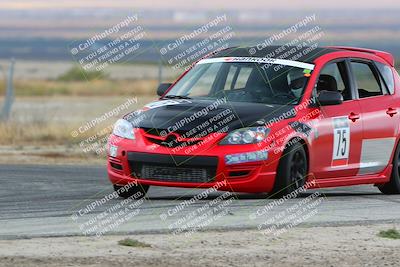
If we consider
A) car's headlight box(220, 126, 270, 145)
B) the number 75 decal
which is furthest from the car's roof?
car's headlight box(220, 126, 270, 145)

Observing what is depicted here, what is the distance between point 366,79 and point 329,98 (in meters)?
1.95

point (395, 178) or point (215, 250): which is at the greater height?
point (215, 250)

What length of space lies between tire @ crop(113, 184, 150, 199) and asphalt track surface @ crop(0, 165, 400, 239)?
0.14 m

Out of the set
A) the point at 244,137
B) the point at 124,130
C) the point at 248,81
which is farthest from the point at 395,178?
the point at 124,130

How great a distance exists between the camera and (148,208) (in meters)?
13.0

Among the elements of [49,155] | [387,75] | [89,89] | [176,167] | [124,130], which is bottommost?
[89,89]

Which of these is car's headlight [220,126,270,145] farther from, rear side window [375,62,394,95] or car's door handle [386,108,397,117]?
rear side window [375,62,394,95]

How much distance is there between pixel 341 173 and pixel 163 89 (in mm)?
2182

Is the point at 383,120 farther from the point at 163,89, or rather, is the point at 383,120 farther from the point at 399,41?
the point at 399,41

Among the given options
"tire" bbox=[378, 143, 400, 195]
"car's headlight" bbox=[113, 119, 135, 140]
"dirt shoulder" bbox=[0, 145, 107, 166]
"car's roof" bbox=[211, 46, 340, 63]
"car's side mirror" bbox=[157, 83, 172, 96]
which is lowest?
"dirt shoulder" bbox=[0, 145, 107, 166]

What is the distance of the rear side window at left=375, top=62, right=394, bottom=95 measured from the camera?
15.7 metres

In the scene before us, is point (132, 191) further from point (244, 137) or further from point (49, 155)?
point (49, 155)

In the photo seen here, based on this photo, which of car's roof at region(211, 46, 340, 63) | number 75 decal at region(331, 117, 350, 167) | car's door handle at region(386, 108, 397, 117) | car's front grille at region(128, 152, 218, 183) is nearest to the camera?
car's front grille at region(128, 152, 218, 183)

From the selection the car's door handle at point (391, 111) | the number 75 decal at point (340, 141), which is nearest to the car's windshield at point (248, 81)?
the number 75 decal at point (340, 141)
